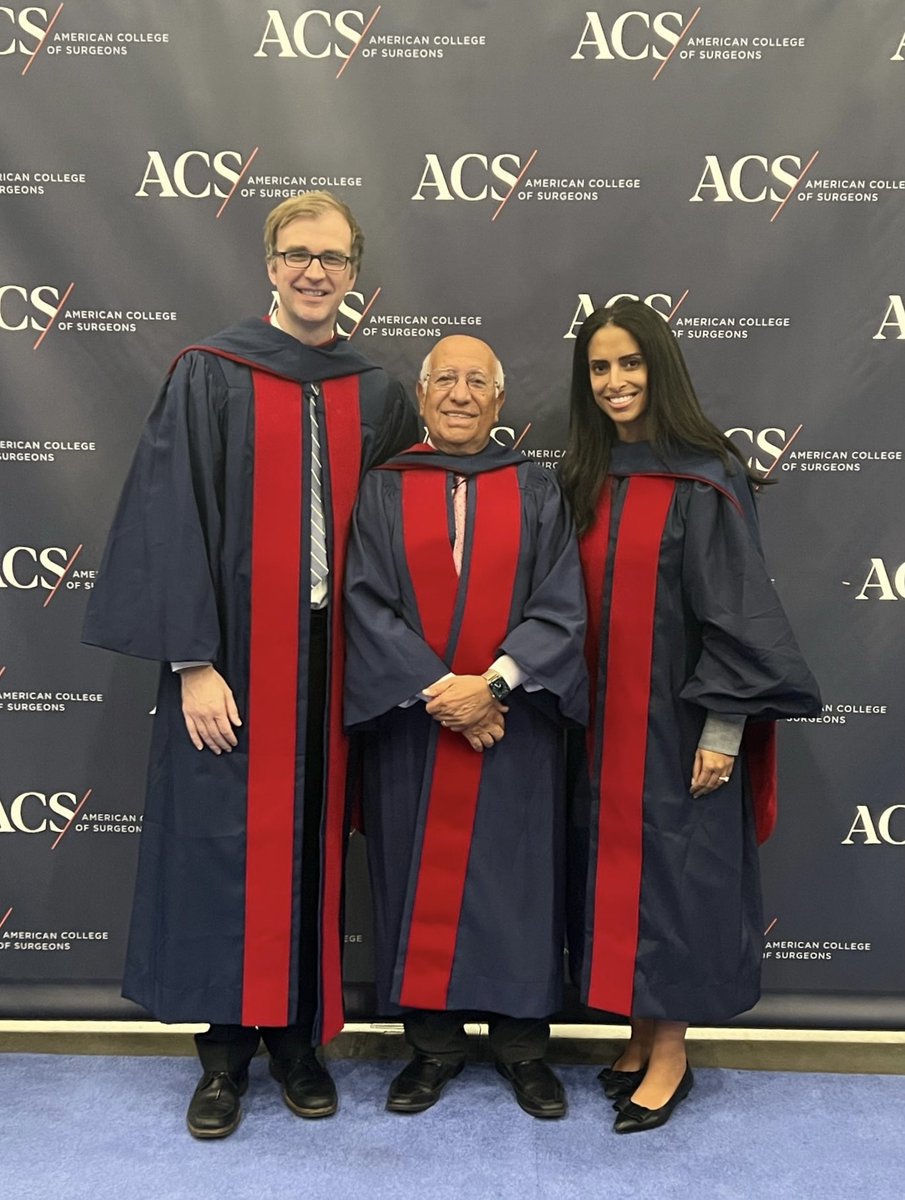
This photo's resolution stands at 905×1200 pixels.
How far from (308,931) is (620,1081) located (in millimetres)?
842

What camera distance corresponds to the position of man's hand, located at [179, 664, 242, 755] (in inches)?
88.0

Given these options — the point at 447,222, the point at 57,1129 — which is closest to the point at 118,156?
the point at 447,222

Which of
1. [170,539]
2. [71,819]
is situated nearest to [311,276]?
[170,539]

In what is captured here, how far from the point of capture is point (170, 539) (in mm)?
2203

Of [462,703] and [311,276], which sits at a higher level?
[311,276]

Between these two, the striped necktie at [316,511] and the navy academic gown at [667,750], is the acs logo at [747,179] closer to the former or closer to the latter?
the navy academic gown at [667,750]

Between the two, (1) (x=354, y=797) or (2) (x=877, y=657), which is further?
(2) (x=877, y=657)

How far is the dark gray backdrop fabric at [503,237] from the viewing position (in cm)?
266

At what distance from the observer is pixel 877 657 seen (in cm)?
281

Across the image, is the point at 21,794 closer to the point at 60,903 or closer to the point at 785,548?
the point at 60,903

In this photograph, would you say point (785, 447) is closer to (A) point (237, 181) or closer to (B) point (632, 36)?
(B) point (632, 36)

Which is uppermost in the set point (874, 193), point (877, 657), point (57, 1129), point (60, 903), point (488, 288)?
point (874, 193)

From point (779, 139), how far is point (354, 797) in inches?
78.1

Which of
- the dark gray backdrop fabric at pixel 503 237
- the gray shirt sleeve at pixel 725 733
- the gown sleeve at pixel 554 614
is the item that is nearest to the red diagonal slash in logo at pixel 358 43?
the dark gray backdrop fabric at pixel 503 237
